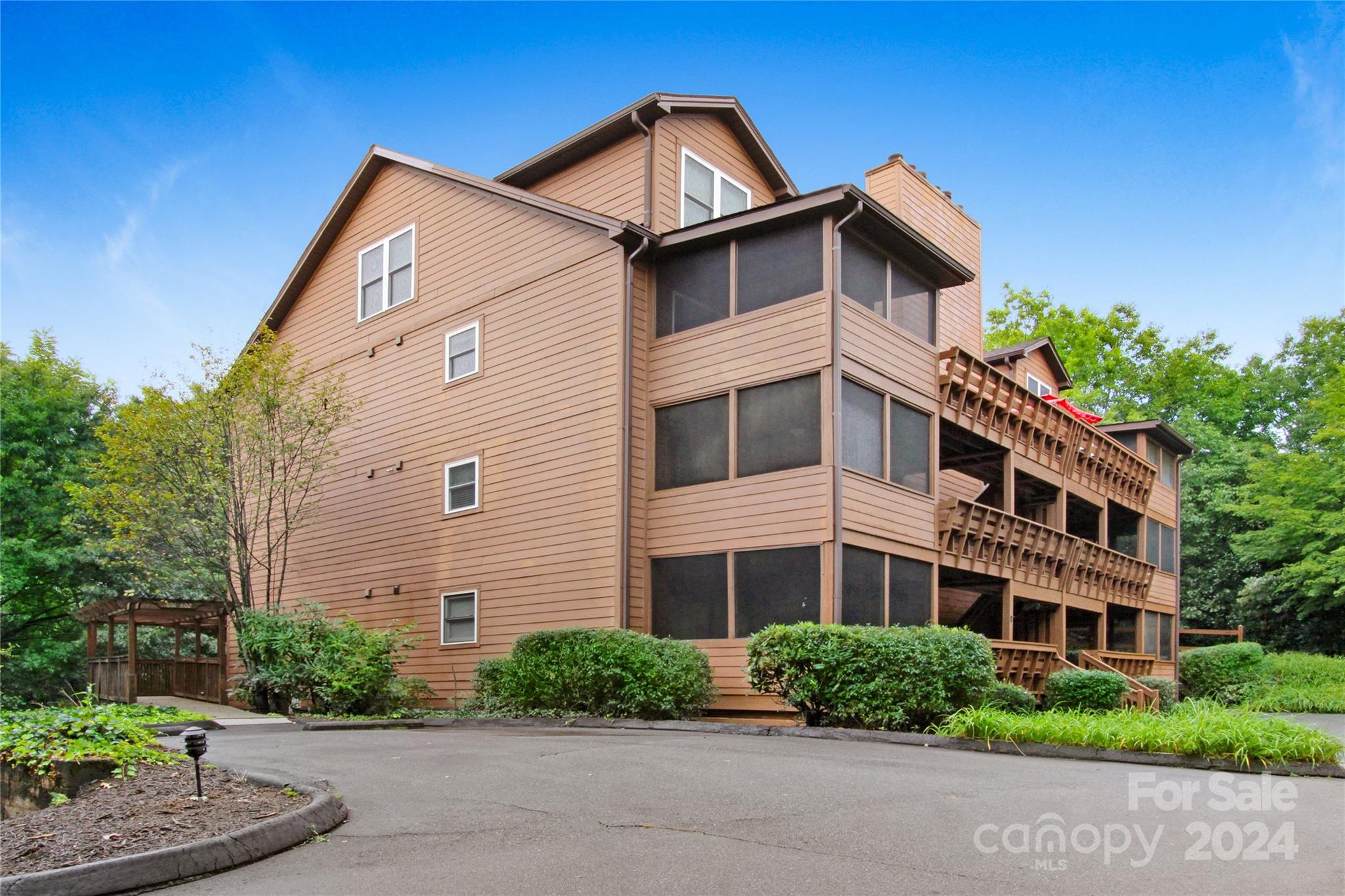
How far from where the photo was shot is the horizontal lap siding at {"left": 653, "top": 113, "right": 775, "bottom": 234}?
1827cm

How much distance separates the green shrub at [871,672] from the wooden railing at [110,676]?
1467 centimetres

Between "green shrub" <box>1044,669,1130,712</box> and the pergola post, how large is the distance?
1688 centimetres

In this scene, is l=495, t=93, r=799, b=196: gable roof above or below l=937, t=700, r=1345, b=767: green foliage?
above

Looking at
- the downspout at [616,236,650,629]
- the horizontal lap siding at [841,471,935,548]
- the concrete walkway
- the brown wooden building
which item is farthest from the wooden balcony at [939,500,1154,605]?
the concrete walkway

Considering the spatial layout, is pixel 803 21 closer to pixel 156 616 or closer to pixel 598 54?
pixel 598 54

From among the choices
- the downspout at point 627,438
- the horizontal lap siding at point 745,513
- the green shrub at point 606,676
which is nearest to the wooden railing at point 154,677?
the green shrub at point 606,676

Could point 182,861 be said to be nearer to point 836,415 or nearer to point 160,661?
point 836,415

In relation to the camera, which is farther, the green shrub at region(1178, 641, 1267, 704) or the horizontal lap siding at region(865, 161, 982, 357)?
the green shrub at region(1178, 641, 1267, 704)

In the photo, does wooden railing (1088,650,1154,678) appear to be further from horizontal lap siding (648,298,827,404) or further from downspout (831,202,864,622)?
horizontal lap siding (648,298,827,404)

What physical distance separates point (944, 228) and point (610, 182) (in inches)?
335

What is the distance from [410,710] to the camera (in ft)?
59.4

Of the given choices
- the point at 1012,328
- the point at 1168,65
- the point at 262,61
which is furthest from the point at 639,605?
the point at 1012,328

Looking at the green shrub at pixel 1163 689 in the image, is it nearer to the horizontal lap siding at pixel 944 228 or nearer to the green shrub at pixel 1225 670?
the green shrub at pixel 1225 670

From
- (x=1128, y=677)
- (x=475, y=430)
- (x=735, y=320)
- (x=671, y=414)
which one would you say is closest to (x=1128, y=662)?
(x=1128, y=677)
